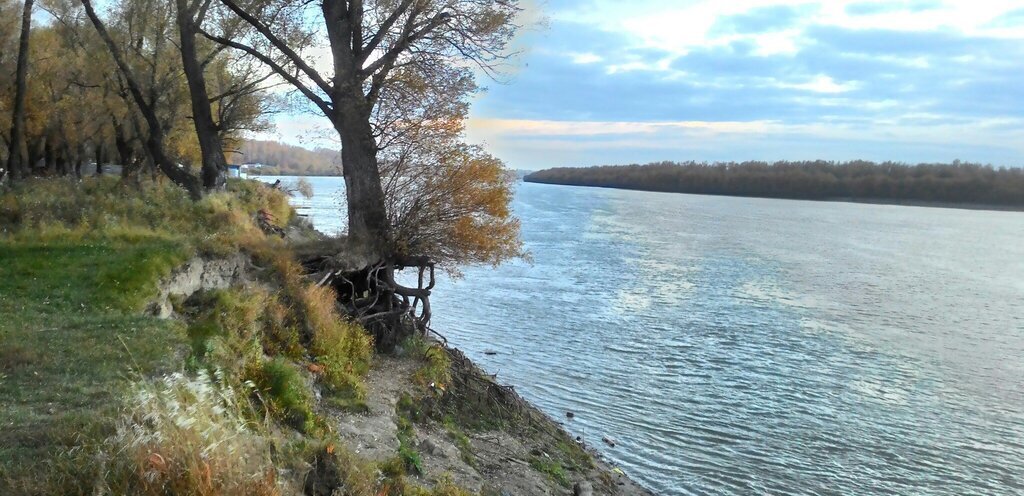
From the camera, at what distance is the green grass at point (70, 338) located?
6.00 m

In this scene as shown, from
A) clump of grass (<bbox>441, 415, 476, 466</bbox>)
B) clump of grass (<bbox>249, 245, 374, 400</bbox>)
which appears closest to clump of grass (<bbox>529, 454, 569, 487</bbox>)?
clump of grass (<bbox>441, 415, 476, 466</bbox>)

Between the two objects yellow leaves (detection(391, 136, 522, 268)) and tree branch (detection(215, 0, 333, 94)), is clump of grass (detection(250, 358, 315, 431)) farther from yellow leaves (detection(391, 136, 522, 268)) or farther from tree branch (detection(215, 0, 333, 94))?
tree branch (detection(215, 0, 333, 94))

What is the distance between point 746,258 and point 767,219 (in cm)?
3243

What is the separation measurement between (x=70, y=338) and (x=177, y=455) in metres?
4.08

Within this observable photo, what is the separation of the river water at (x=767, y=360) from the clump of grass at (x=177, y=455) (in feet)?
30.7

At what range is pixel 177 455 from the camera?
5348 mm

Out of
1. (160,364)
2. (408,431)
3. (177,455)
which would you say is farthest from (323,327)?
(177,455)

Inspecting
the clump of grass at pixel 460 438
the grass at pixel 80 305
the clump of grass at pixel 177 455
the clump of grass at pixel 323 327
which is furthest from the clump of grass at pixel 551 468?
the clump of grass at pixel 177 455

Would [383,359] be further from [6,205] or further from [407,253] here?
[6,205]

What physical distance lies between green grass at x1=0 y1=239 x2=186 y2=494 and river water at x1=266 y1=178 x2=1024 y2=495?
8.82m

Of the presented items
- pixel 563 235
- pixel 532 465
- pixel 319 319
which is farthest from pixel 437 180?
pixel 563 235

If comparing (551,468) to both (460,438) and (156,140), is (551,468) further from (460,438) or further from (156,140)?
(156,140)

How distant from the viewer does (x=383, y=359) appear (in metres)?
15.3

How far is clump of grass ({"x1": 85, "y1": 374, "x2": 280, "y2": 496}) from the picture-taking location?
5246mm
